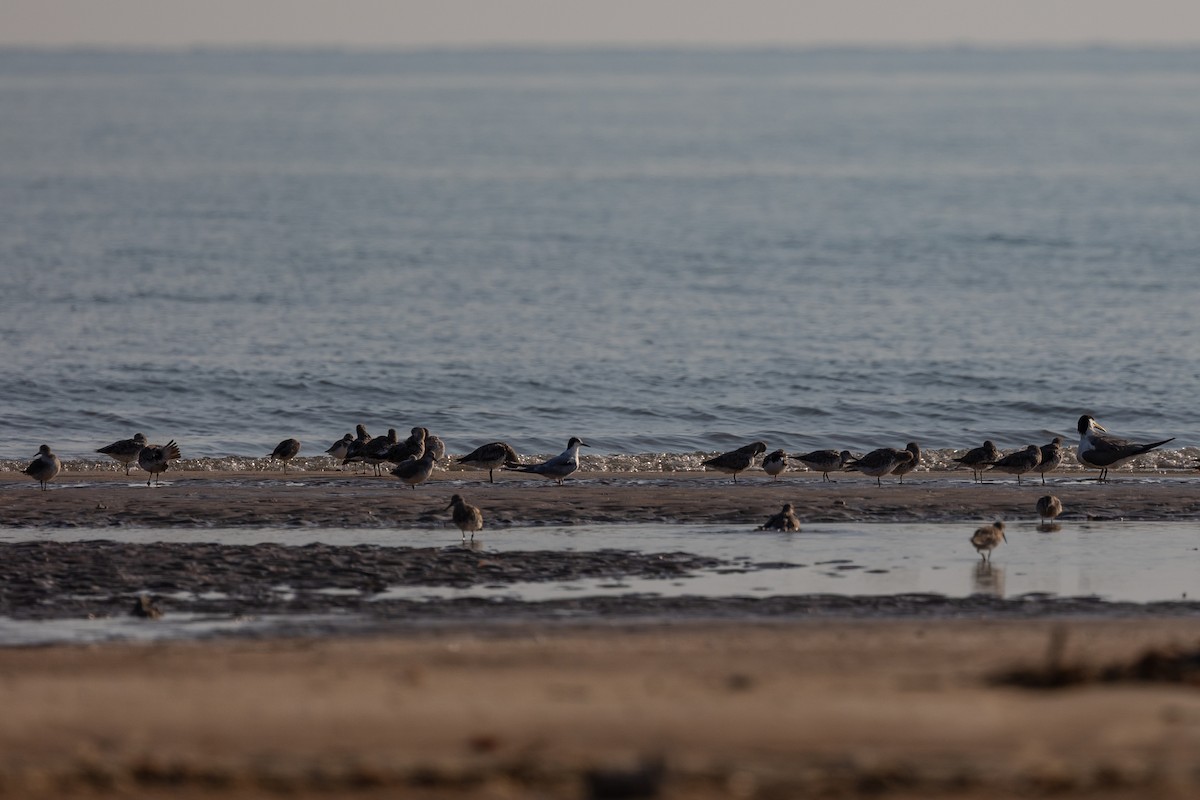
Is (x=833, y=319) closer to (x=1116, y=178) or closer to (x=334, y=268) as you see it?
(x=334, y=268)

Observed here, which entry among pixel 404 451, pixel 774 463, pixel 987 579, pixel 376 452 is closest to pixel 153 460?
pixel 376 452

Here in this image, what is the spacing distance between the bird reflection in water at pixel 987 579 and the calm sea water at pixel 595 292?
34.0 ft

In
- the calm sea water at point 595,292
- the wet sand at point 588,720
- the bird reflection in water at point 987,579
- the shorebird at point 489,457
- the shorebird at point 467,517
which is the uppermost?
the calm sea water at point 595,292

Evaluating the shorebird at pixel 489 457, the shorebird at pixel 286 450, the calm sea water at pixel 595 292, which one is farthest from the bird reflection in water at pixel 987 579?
the calm sea water at pixel 595 292

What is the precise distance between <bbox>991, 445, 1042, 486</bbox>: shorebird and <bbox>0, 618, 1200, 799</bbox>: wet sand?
27.9ft

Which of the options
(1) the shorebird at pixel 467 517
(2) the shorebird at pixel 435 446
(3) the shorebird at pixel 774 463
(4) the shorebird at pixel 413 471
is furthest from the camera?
(2) the shorebird at pixel 435 446

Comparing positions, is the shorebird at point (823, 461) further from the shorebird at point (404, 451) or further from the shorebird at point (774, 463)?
the shorebird at point (404, 451)

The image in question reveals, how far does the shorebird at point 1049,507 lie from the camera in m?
17.4

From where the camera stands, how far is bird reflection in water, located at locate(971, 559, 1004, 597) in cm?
1420

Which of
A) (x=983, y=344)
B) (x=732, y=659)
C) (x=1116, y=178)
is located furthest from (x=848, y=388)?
(x=1116, y=178)

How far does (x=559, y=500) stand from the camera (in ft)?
61.3

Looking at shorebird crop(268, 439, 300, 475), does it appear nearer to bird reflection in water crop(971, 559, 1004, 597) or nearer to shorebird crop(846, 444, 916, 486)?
shorebird crop(846, 444, 916, 486)

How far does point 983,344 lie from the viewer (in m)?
35.3

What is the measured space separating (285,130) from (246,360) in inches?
3543
